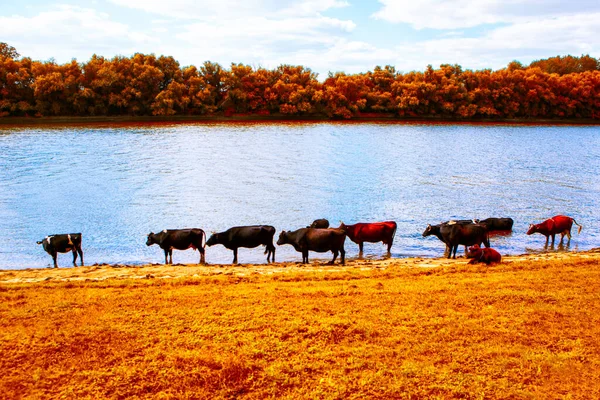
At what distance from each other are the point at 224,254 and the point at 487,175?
79.2ft

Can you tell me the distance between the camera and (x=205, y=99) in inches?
2950

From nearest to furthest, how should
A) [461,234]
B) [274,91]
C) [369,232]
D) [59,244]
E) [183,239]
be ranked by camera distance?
[59,244] → [183,239] → [461,234] → [369,232] → [274,91]

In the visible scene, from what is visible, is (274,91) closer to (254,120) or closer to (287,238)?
(254,120)

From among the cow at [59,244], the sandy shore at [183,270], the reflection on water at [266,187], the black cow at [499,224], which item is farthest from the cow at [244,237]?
the black cow at [499,224]

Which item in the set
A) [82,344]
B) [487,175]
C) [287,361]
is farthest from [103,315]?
[487,175]

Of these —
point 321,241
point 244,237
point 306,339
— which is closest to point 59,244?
point 244,237

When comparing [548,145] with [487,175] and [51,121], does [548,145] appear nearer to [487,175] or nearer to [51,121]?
[487,175]

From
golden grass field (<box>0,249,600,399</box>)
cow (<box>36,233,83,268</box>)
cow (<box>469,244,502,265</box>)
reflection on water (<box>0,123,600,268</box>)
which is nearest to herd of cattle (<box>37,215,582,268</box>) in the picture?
cow (<box>36,233,83,268</box>)

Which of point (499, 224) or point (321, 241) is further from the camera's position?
point (499, 224)

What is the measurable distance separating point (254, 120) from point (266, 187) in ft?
168

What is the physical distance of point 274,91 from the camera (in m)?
79.5

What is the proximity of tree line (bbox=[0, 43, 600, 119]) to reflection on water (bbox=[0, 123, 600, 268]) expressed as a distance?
16.0 meters

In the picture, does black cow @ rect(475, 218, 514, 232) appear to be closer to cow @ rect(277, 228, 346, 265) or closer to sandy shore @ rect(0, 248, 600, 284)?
sandy shore @ rect(0, 248, 600, 284)

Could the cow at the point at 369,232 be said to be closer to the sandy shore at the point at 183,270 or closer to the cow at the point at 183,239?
the sandy shore at the point at 183,270
